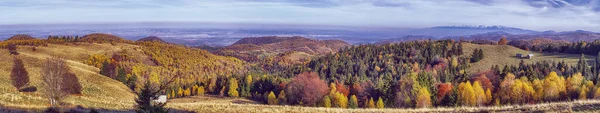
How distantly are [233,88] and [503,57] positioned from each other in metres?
111

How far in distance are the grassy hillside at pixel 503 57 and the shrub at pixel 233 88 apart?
82907 mm

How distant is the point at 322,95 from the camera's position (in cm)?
10281

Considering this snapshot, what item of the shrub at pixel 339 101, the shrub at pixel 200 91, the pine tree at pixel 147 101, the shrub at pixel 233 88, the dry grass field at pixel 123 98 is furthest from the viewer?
the shrub at pixel 200 91

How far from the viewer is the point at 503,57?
555 ft

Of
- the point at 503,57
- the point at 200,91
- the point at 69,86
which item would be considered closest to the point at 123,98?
the point at 69,86

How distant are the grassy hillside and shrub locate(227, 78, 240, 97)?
82907 millimetres

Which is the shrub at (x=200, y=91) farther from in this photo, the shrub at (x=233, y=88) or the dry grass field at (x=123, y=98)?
the dry grass field at (x=123, y=98)

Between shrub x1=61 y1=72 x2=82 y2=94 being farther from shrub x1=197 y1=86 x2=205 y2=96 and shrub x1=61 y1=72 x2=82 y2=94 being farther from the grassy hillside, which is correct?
the grassy hillside

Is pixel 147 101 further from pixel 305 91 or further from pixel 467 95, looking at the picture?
pixel 305 91

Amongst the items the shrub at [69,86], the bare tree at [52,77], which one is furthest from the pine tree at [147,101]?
the shrub at [69,86]

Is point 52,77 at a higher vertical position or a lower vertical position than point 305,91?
higher

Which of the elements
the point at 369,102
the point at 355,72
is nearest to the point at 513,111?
the point at 369,102

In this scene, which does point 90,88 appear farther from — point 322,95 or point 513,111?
point 513,111

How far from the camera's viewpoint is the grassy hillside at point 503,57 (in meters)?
155
